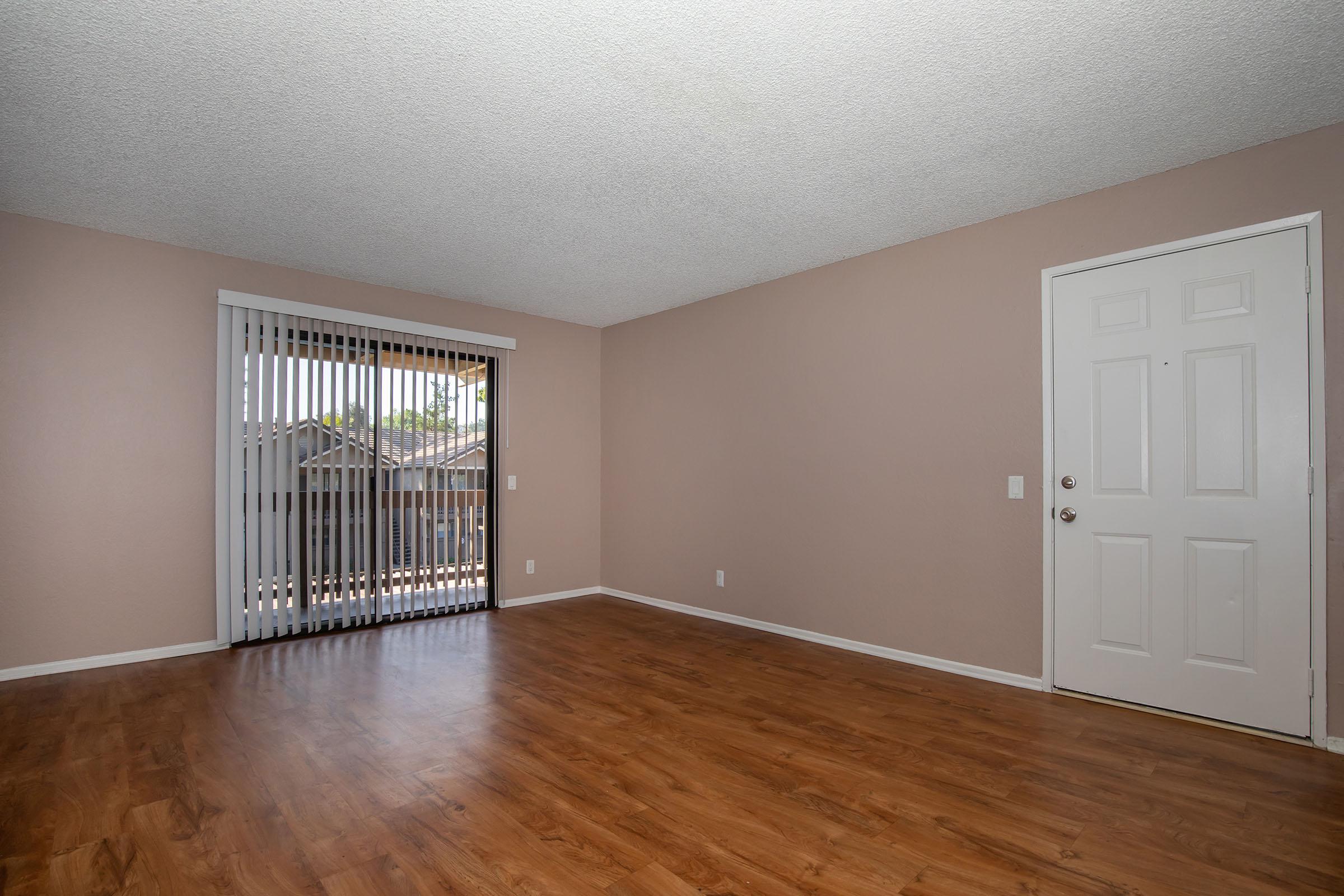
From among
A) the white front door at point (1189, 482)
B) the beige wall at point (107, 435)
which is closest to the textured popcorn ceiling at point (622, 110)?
the beige wall at point (107, 435)

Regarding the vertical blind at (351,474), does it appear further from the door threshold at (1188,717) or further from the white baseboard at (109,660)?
the door threshold at (1188,717)

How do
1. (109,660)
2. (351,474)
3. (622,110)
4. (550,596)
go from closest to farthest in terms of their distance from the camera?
(622,110) → (109,660) → (351,474) → (550,596)

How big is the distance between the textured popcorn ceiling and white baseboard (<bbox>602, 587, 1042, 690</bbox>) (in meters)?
2.70

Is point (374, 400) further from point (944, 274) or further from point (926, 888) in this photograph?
point (926, 888)

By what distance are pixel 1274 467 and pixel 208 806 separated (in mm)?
4631

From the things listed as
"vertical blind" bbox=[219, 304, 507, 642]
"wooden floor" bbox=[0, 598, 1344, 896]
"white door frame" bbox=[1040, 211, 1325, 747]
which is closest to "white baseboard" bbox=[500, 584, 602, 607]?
"vertical blind" bbox=[219, 304, 507, 642]

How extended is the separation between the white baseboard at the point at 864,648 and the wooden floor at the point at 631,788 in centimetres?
8

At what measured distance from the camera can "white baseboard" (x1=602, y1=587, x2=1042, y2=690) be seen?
12.2 ft

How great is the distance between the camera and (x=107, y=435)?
161 inches

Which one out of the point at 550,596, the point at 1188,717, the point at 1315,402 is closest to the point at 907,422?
the point at 1315,402

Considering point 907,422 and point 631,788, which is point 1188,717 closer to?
point 907,422

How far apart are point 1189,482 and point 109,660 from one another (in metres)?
6.30

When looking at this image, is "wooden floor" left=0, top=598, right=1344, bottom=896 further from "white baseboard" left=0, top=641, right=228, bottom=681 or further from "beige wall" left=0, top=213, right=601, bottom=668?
"beige wall" left=0, top=213, right=601, bottom=668

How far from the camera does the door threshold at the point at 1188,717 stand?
288 cm
